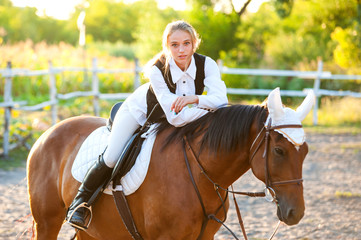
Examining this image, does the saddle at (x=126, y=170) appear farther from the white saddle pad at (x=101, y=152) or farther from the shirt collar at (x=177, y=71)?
the shirt collar at (x=177, y=71)

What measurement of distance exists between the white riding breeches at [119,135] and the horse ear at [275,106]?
3.44 feet

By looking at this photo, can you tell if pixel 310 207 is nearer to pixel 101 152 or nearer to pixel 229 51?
pixel 101 152

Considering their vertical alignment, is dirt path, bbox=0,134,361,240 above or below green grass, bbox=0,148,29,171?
above

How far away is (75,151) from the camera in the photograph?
3.39 m

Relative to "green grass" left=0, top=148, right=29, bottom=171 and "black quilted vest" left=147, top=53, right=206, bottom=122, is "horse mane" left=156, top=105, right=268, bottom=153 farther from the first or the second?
"green grass" left=0, top=148, right=29, bottom=171

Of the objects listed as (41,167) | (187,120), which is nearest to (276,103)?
(187,120)

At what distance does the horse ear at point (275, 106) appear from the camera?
7.43 ft

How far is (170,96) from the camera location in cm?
271

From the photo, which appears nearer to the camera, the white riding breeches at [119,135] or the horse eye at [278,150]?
the horse eye at [278,150]

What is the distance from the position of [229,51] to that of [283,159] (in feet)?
71.2

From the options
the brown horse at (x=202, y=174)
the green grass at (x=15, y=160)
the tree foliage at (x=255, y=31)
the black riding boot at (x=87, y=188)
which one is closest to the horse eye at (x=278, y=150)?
the brown horse at (x=202, y=174)


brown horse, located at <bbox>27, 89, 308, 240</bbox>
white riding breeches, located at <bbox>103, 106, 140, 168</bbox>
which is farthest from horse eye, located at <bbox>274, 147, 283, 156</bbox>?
white riding breeches, located at <bbox>103, 106, 140, 168</bbox>

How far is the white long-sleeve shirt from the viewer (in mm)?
2699

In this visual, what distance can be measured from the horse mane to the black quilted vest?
0.26m
